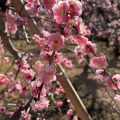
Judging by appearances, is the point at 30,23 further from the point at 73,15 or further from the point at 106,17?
the point at 106,17

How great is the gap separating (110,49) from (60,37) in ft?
30.5

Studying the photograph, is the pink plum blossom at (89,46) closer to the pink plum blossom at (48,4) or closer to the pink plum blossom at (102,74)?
the pink plum blossom at (102,74)

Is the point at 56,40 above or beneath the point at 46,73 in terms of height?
above

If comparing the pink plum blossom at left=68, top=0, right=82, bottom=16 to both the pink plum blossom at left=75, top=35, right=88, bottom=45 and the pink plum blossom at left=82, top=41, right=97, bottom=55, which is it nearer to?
the pink plum blossom at left=75, top=35, right=88, bottom=45

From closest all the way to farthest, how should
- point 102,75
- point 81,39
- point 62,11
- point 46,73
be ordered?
point 62,11, point 46,73, point 81,39, point 102,75

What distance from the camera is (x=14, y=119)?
3.07 m

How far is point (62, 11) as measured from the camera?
3.16ft

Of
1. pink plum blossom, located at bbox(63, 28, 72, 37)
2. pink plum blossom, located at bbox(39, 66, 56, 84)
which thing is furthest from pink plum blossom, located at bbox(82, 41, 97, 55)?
pink plum blossom, located at bbox(39, 66, 56, 84)

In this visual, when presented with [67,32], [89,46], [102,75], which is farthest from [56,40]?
[102,75]

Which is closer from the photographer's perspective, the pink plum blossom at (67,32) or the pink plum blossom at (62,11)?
the pink plum blossom at (62,11)

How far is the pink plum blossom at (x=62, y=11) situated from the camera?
3.12 feet

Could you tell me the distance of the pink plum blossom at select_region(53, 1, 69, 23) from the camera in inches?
37.4

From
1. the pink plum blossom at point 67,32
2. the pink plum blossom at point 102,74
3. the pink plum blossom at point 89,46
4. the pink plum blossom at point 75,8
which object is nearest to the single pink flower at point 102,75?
the pink plum blossom at point 102,74

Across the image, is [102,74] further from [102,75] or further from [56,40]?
[56,40]
